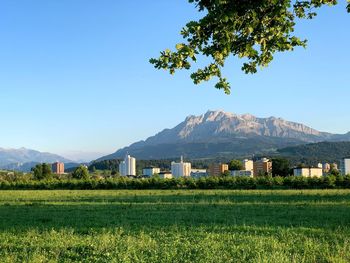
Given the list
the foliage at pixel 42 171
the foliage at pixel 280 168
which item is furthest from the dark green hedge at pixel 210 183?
the foliage at pixel 280 168

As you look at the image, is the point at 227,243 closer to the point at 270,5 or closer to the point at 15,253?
the point at 15,253

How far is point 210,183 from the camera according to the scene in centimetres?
6888

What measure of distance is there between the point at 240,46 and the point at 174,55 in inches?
48.5

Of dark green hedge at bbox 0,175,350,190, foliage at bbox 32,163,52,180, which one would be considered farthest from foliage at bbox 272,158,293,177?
foliage at bbox 32,163,52,180

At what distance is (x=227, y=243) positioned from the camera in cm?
1238

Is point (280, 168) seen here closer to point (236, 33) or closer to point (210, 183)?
point (210, 183)

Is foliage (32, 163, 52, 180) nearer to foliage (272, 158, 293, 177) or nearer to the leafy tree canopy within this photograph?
foliage (272, 158, 293, 177)

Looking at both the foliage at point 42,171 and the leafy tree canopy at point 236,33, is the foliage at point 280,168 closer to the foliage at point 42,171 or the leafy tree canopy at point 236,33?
the foliage at point 42,171

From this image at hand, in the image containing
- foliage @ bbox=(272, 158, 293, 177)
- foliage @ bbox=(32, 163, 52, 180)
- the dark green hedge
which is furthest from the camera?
foliage @ bbox=(272, 158, 293, 177)

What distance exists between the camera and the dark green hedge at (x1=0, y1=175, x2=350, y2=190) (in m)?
66.9

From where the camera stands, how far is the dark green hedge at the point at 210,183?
66.9 metres

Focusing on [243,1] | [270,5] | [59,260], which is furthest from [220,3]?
[59,260]

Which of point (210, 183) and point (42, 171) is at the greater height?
point (42, 171)

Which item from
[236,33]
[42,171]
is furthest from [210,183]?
[42,171]
